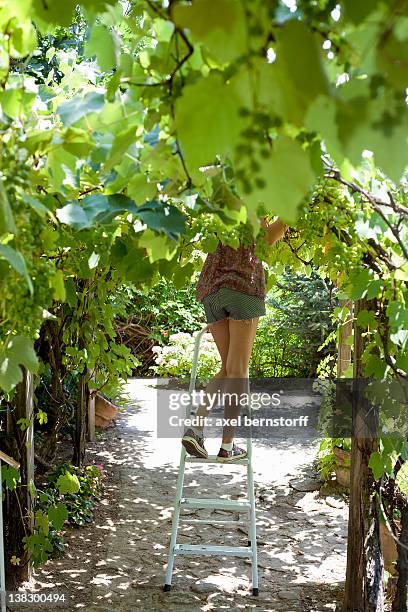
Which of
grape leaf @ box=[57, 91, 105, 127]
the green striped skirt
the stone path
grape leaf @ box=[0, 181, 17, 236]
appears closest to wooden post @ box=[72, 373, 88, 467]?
the stone path

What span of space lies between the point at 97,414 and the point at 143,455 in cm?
69

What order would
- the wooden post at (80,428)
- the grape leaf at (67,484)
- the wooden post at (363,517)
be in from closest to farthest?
the wooden post at (363,517), the grape leaf at (67,484), the wooden post at (80,428)

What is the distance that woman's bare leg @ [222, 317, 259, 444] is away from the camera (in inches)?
134

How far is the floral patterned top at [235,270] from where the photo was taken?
3328 mm

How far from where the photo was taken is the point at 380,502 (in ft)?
9.59

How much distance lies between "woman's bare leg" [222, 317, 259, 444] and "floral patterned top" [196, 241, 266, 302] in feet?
0.53

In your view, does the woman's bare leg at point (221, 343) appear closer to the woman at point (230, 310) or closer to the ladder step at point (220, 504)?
the woman at point (230, 310)

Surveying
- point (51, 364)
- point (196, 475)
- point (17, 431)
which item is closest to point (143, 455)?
point (196, 475)

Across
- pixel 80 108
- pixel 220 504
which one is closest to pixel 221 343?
pixel 220 504

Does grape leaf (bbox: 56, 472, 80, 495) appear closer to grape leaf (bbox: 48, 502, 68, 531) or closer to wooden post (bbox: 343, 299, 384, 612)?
A: grape leaf (bbox: 48, 502, 68, 531)

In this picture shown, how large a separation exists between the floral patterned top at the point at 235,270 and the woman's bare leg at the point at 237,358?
0.16 meters

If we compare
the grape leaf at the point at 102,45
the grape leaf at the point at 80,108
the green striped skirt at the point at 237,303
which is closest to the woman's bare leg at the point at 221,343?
the green striped skirt at the point at 237,303

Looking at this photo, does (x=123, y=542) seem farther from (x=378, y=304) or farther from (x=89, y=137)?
(x=89, y=137)

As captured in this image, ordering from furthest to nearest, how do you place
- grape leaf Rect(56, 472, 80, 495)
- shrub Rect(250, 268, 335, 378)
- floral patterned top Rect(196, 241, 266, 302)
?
shrub Rect(250, 268, 335, 378) → grape leaf Rect(56, 472, 80, 495) → floral patterned top Rect(196, 241, 266, 302)
